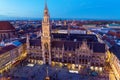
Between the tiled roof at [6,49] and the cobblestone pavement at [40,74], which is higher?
the tiled roof at [6,49]

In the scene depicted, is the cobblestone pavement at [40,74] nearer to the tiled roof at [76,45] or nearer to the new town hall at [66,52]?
the new town hall at [66,52]

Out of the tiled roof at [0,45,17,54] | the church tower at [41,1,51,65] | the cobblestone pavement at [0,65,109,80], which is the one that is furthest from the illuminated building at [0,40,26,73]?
the church tower at [41,1,51,65]

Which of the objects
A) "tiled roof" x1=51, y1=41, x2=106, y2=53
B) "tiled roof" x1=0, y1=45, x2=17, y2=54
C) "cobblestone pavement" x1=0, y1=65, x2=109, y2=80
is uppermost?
"tiled roof" x1=51, y1=41, x2=106, y2=53

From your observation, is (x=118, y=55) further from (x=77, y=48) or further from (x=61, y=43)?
(x=61, y=43)

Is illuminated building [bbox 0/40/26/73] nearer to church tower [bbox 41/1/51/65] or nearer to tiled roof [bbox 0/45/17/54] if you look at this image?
tiled roof [bbox 0/45/17/54]

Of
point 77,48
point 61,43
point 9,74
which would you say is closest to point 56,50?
point 61,43

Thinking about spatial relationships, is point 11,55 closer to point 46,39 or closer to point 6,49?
point 6,49

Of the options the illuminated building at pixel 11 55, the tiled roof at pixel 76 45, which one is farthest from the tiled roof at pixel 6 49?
the tiled roof at pixel 76 45

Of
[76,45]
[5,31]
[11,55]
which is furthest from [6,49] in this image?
[5,31]
